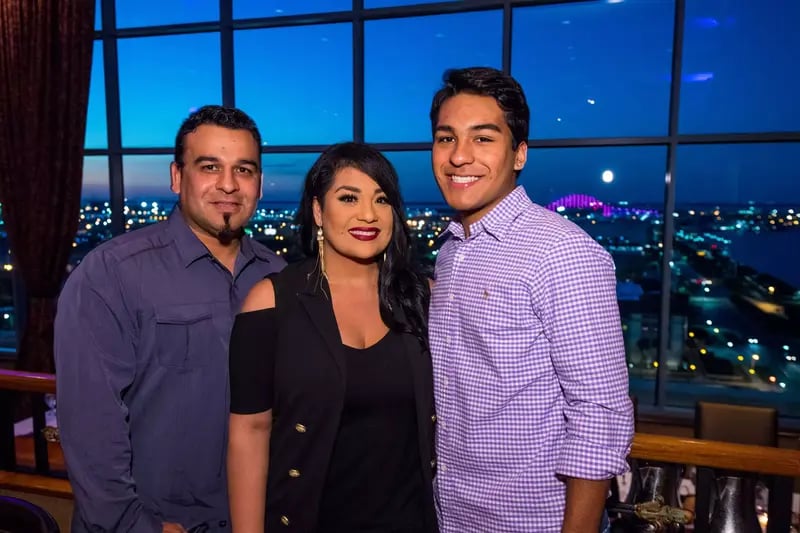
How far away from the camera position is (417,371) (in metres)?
1.51

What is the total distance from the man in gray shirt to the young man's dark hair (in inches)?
26.2

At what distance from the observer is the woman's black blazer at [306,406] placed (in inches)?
56.3

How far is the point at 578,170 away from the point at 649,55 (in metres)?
0.94

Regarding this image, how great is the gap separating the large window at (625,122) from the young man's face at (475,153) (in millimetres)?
2113

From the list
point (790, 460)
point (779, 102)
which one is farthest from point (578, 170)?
point (790, 460)

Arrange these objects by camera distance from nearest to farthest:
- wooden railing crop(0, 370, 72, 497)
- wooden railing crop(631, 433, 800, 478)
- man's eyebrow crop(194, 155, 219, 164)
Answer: wooden railing crop(631, 433, 800, 478) < man's eyebrow crop(194, 155, 219, 164) < wooden railing crop(0, 370, 72, 497)

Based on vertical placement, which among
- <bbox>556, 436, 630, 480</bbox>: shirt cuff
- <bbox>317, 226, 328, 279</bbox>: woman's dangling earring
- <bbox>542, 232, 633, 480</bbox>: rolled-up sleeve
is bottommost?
<bbox>556, 436, 630, 480</bbox>: shirt cuff

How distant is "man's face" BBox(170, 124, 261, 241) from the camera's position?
1.67 metres

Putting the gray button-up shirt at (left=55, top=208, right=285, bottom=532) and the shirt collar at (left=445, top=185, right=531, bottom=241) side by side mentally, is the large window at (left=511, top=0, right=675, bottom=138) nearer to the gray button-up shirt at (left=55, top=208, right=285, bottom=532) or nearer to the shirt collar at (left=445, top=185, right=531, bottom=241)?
the shirt collar at (left=445, top=185, right=531, bottom=241)

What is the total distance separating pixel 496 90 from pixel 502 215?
1.10 ft

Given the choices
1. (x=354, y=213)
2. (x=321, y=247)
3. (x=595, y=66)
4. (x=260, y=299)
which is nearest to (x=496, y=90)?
(x=354, y=213)

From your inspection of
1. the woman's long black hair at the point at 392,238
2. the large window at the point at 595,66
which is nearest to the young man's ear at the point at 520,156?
the woman's long black hair at the point at 392,238

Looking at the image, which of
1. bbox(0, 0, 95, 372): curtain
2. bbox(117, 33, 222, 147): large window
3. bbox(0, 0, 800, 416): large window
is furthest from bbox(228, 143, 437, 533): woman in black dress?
bbox(0, 0, 95, 372): curtain

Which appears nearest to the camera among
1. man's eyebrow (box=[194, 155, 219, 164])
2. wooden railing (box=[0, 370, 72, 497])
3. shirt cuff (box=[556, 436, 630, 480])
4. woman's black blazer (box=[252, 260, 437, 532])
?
shirt cuff (box=[556, 436, 630, 480])
